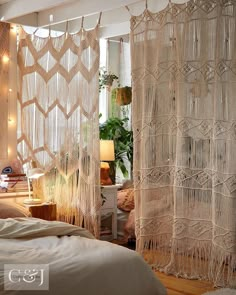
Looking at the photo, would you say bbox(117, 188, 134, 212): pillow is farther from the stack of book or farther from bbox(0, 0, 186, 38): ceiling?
bbox(0, 0, 186, 38): ceiling

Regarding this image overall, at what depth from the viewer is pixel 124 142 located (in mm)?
6160

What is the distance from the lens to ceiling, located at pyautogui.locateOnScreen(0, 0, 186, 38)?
4445 mm

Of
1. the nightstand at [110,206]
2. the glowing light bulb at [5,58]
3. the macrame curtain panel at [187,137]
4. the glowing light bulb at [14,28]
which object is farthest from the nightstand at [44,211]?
the glowing light bulb at [14,28]

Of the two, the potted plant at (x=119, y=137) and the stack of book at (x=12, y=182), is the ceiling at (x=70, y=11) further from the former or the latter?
the stack of book at (x=12, y=182)

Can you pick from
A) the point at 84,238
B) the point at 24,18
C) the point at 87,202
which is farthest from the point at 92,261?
the point at 24,18

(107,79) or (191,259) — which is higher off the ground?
(107,79)

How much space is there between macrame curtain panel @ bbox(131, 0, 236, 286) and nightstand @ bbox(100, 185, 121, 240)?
1.06 meters

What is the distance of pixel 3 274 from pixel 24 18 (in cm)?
372

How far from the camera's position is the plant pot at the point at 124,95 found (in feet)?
19.7

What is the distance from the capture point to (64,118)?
5082mm

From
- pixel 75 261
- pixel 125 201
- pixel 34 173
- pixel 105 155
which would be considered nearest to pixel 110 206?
pixel 125 201

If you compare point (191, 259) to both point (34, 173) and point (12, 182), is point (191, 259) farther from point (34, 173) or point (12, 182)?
point (12, 182)

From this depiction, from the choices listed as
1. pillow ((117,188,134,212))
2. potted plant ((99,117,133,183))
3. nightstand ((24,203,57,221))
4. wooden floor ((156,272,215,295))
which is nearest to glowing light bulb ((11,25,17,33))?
potted plant ((99,117,133,183))

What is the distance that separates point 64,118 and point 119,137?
126 centimetres
